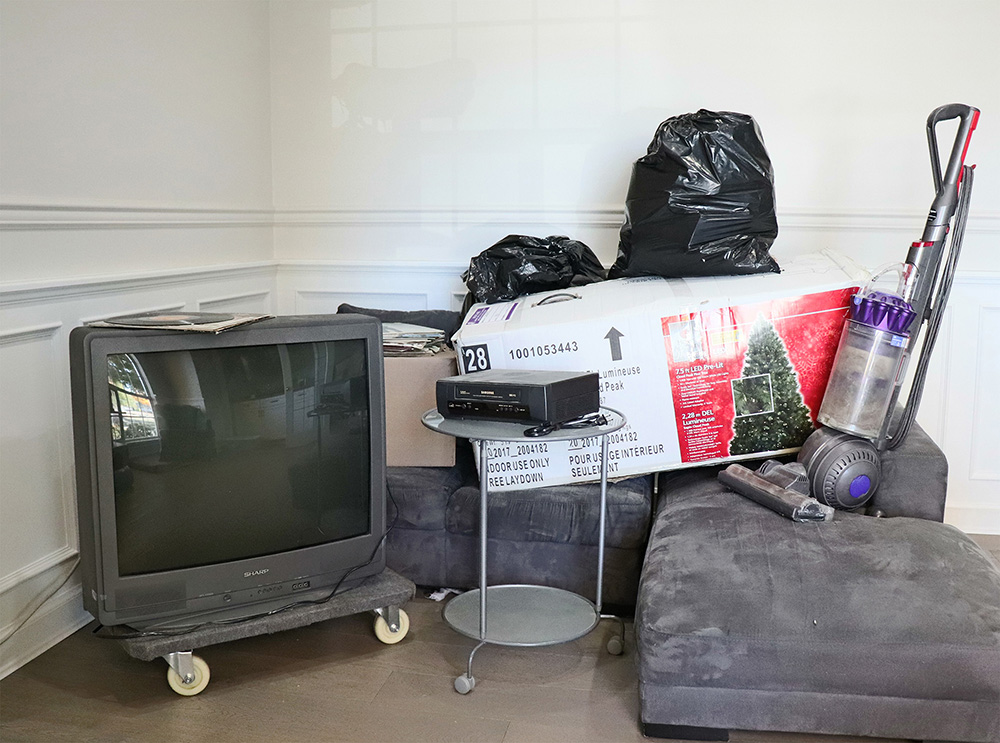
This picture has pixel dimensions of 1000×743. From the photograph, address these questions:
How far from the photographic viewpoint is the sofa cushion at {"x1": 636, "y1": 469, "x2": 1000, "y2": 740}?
1833mm

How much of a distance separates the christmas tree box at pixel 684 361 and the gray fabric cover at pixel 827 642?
55cm

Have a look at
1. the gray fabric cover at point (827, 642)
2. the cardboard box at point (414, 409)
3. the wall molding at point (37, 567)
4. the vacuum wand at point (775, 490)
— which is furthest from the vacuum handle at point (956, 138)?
the wall molding at point (37, 567)

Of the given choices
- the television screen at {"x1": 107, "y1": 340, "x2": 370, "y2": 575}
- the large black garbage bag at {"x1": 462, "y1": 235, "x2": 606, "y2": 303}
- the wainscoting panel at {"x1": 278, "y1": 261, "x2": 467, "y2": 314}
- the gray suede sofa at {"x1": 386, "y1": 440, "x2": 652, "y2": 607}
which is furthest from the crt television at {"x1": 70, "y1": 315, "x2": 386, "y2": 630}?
the wainscoting panel at {"x1": 278, "y1": 261, "x2": 467, "y2": 314}

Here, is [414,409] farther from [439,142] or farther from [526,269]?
[439,142]

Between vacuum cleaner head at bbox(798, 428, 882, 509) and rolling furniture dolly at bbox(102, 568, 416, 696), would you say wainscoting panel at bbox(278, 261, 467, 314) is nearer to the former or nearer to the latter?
rolling furniture dolly at bbox(102, 568, 416, 696)

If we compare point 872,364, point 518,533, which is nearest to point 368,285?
point 518,533

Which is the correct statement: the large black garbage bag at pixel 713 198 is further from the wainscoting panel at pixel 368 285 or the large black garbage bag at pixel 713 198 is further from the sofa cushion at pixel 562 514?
the wainscoting panel at pixel 368 285

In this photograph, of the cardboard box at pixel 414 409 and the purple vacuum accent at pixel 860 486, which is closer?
the purple vacuum accent at pixel 860 486

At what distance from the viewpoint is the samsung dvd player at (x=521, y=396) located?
217cm

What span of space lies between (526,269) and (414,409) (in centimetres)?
59

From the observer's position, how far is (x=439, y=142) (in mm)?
3381

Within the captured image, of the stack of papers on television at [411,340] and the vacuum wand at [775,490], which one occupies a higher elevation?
the stack of papers on television at [411,340]

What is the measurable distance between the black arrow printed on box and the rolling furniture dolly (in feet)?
2.62

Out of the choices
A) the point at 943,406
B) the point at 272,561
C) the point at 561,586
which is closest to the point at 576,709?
the point at 561,586
